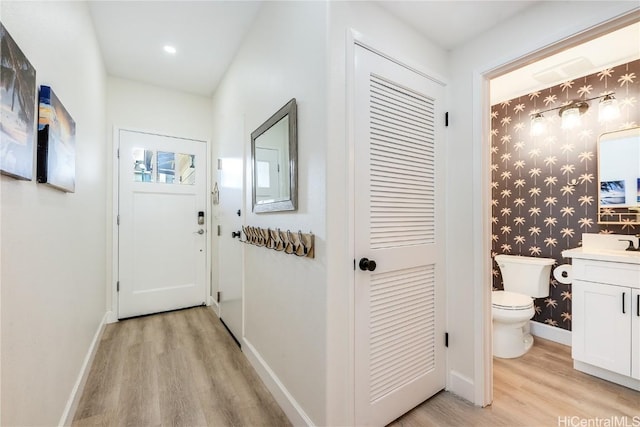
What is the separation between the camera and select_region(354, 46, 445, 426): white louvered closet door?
4.43 feet

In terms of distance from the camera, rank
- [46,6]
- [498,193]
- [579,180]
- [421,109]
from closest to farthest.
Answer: [46,6] → [421,109] → [579,180] → [498,193]

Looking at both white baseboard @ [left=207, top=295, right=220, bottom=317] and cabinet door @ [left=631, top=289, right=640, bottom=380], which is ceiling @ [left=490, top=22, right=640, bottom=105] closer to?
cabinet door @ [left=631, top=289, right=640, bottom=380]

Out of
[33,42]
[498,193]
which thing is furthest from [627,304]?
[33,42]

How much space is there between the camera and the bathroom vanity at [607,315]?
172 centimetres

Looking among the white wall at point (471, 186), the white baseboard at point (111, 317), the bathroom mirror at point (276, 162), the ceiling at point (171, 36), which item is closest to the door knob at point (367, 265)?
the bathroom mirror at point (276, 162)

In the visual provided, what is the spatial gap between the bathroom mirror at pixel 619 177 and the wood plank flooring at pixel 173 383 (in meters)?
2.78

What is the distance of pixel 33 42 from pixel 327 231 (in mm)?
1343

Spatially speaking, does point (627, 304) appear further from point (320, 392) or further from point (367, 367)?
point (320, 392)

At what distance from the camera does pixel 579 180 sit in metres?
2.30

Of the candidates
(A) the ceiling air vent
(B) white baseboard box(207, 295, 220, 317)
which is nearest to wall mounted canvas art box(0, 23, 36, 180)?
(B) white baseboard box(207, 295, 220, 317)

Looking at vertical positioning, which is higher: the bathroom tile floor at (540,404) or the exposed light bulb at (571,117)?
the exposed light bulb at (571,117)

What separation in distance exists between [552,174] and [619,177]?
430 mm

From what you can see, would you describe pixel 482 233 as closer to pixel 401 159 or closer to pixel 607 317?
pixel 401 159

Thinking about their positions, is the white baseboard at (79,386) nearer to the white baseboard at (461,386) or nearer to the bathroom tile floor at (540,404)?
the bathroom tile floor at (540,404)
